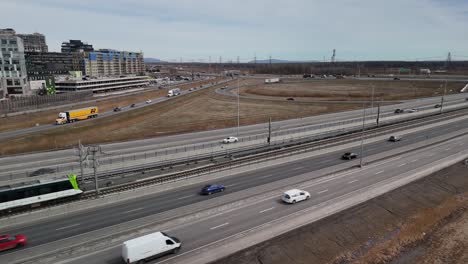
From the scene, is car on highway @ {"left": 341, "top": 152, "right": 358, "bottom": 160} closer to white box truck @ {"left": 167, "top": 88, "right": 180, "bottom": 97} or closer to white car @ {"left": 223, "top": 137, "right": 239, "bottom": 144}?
white car @ {"left": 223, "top": 137, "right": 239, "bottom": 144}

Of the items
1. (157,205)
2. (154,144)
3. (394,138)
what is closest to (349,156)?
(394,138)

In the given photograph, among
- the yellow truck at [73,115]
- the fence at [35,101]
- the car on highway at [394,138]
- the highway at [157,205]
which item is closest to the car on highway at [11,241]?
the highway at [157,205]

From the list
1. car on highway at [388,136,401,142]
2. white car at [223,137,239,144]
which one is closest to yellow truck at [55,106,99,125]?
white car at [223,137,239,144]

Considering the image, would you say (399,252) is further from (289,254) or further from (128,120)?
(128,120)

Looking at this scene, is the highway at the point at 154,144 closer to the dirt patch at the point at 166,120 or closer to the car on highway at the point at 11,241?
the dirt patch at the point at 166,120

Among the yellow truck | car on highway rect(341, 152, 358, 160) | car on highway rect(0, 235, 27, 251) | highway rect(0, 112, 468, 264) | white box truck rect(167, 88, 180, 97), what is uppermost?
white box truck rect(167, 88, 180, 97)

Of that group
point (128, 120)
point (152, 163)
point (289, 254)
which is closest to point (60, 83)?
point (128, 120)

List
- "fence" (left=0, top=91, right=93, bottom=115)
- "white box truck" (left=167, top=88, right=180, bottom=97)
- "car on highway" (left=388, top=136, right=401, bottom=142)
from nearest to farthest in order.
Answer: "car on highway" (left=388, top=136, right=401, bottom=142), "fence" (left=0, top=91, right=93, bottom=115), "white box truck" (left=167, top=88, right=180, bottom=97)
